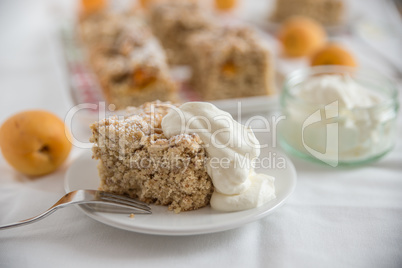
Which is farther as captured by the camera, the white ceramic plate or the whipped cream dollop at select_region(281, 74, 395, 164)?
the whipped cream dollop at select_region(281, 74, 395, 164)

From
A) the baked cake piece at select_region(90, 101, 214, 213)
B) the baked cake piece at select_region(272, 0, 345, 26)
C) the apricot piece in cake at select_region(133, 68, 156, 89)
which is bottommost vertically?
the baked cake piece at select_region(90, 101, 214, 213)

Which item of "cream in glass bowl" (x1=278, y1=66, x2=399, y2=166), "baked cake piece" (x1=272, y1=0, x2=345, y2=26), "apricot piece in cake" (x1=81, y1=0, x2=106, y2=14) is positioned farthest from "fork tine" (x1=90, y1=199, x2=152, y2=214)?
"baked cake piece" (x1=272, y1=0, x2=345, y2=26)

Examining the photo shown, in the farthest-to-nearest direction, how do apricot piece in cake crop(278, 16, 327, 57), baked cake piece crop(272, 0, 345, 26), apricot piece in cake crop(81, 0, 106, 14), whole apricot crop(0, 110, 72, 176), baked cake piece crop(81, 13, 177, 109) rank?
baked cake piece crop(272, 0, 345, 26) < apricot piece in cake crop(81, 0, 106, 14) < apricot piece in cake crop(278, 16, 327, 57) < baked cake piece crop(81, 13, 177, 109) < whole apricot crop(0, 110, 72, 176)

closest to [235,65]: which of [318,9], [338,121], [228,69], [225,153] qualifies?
[228,69]

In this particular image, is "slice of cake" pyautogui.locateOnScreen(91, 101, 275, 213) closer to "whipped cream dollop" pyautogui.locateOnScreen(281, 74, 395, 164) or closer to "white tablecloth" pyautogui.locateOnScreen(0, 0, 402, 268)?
"white tablecloth" pyautogui.locateOnScreen(0, 0, 402, 268)

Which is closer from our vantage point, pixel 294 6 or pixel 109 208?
pixel 109 208

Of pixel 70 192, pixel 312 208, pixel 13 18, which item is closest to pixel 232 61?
pixel 312 208

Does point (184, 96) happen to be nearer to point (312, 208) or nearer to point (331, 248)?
point (312, 208)
